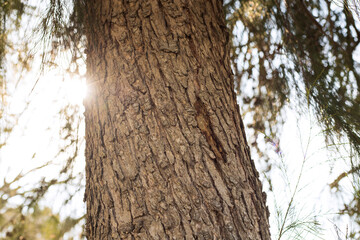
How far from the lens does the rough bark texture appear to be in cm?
84

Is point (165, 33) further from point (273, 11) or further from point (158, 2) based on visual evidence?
point (273, 11)

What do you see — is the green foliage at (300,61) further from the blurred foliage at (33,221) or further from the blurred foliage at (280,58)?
the blurred foliage at (33,221)

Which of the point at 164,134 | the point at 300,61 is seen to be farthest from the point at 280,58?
the point at 164,134

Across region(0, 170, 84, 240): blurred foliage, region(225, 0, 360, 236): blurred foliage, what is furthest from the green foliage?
region(0, 170, 84, 240): blurred foliage

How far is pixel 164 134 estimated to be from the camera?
906mm

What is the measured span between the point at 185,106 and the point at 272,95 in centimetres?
128

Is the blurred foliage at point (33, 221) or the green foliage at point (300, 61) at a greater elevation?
the green foliage at point (300, 61)

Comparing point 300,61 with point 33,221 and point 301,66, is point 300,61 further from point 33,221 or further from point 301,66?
point 33,221

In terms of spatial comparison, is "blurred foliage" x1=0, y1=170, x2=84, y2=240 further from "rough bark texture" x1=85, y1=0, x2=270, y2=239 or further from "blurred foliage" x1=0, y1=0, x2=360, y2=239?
"rough bark texture" x1=85, y1=0, x2=270, y2=239

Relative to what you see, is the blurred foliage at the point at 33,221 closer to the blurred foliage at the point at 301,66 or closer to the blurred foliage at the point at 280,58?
the blurred foliage at the point at 280,58

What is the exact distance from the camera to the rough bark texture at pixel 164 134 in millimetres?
837

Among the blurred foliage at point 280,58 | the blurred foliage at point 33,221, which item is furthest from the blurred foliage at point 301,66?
the blurred foliage at point 33,221

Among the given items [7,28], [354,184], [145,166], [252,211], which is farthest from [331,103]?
[7,28]

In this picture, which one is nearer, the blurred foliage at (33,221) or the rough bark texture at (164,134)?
the rough bark texture at (164,134)
